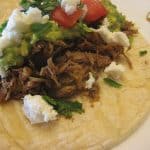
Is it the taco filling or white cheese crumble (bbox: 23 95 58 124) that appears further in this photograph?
the taco filling

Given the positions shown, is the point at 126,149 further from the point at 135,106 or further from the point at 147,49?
the point at 147,49

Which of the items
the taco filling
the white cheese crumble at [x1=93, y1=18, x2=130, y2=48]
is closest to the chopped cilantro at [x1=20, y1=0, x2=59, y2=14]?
the taco filling

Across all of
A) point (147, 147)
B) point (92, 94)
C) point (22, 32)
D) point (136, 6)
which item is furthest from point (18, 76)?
point (136, 6)

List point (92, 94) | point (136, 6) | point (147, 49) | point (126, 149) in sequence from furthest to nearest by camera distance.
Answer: point (136, 6)
point (147, 49)
point (92, 94)
point (126, 149)

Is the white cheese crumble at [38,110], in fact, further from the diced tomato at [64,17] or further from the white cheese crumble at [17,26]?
the diced tomato at [64,17]

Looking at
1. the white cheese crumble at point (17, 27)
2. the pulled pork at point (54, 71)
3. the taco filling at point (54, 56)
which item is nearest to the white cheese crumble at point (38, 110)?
the taco filling at point (54, 56)

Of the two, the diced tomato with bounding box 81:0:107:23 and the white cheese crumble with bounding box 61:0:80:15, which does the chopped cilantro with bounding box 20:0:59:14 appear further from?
the diced tomato with bounding box 81:0:107:23

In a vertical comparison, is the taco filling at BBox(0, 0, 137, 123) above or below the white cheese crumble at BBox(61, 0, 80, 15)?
below
